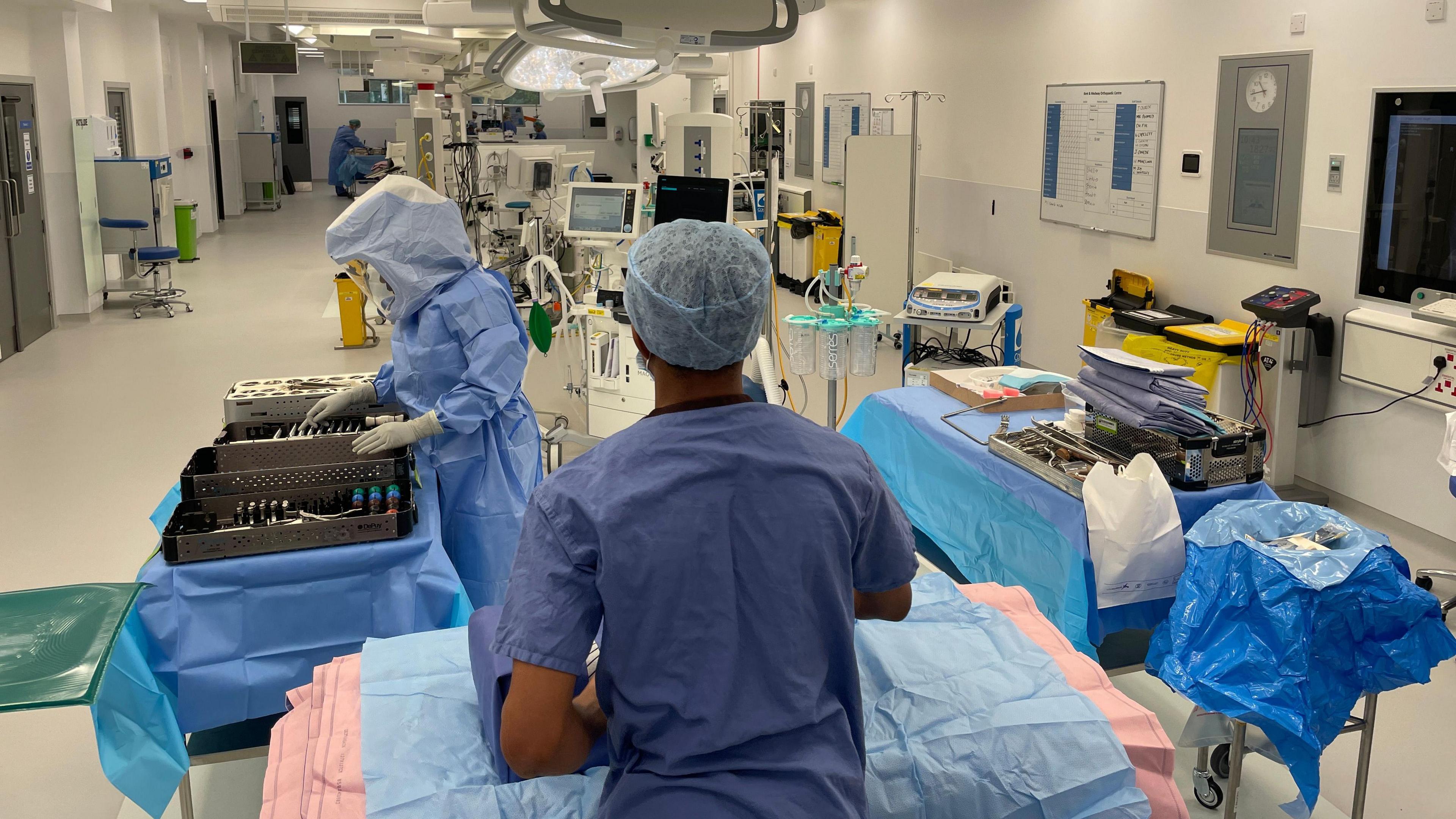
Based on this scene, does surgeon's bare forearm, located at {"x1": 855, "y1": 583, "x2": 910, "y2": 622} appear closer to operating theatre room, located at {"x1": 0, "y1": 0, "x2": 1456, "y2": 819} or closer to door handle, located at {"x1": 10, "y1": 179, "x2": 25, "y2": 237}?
operating theatre room, located at {"x1": 0, "y1": 0, "x2": 1456, "y2": 819}

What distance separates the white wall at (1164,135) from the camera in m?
4.25

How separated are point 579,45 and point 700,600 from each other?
4.50ft

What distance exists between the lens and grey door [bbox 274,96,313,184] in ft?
74.0

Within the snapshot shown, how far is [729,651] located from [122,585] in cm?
116

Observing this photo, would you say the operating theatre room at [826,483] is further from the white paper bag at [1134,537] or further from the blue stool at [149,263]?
the blue stool at [149,263]

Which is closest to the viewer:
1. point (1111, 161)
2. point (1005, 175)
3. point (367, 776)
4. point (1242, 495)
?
point (367, 776)

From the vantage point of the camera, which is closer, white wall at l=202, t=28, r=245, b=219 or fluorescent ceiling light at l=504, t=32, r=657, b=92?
fluorescent ceiling light at l=504, t=32, r=657, b=92

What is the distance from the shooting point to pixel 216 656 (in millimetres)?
2219

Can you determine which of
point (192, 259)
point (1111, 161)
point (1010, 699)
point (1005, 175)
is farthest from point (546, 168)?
point (1010, 699)

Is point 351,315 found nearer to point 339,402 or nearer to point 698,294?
point 339,402

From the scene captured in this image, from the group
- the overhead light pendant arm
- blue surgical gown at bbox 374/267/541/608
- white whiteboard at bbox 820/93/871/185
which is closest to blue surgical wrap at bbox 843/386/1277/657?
the overhead light pendant arm

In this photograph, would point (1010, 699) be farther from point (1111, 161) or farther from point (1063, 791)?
point (1111, 161)

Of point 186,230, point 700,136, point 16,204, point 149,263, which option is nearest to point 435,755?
point 700,136

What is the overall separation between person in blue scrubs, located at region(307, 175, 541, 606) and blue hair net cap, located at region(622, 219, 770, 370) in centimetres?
176
